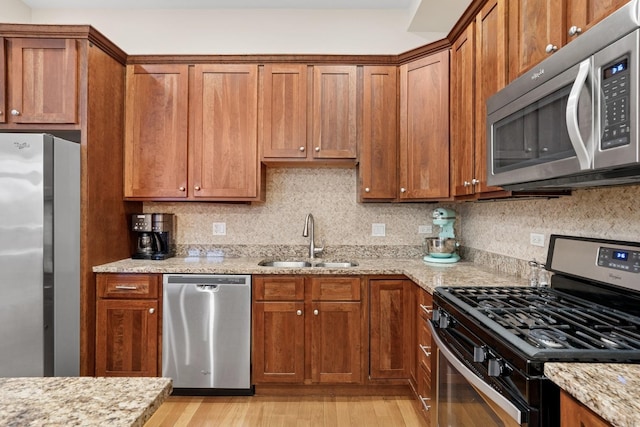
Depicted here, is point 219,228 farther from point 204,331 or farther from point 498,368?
point 498,368

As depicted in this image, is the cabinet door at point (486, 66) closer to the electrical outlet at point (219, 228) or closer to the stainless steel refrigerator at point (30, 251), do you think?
the electrical outlet at point (219, 228)

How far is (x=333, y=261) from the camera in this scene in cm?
300

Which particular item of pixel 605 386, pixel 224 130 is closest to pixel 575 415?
pixel 605 386

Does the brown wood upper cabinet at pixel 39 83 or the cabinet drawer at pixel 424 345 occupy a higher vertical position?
the brown wood upper cabinet at pixel 39 83

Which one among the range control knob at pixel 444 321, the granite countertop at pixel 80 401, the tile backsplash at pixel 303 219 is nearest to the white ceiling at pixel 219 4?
the tile backsplash at pixel 303 219

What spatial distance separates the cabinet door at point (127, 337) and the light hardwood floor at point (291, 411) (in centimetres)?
34

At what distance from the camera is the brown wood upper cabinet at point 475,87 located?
1.86 metres

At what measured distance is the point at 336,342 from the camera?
253cm

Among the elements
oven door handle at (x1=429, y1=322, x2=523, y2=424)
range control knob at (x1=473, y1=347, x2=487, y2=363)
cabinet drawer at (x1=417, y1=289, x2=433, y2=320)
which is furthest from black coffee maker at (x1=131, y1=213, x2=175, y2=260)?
range control knob at (x1=473, y1=347, x2=487, y2=363)

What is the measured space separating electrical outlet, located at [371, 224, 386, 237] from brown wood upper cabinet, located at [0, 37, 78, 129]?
2.30 metres

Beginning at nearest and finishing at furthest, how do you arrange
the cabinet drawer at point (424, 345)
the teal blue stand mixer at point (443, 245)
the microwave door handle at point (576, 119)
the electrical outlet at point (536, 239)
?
the microwave door handle at point (576, 119)
the electrical outlet at point (536, 239)
the cabinet drawer at point (424, 345)
the teal blue stand mixer at point (443, 245)

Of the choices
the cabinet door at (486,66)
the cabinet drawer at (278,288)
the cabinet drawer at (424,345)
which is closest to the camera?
the cabinet door at (486,66)

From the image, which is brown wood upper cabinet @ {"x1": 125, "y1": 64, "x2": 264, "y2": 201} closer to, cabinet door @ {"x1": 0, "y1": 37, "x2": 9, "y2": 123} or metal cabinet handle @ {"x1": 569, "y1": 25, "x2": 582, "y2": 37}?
cabinet door @ {"x1": 0, "y1": 37, "x2": 9, "y2": 123}

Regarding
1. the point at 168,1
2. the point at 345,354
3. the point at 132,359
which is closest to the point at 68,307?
the point at 132,359
